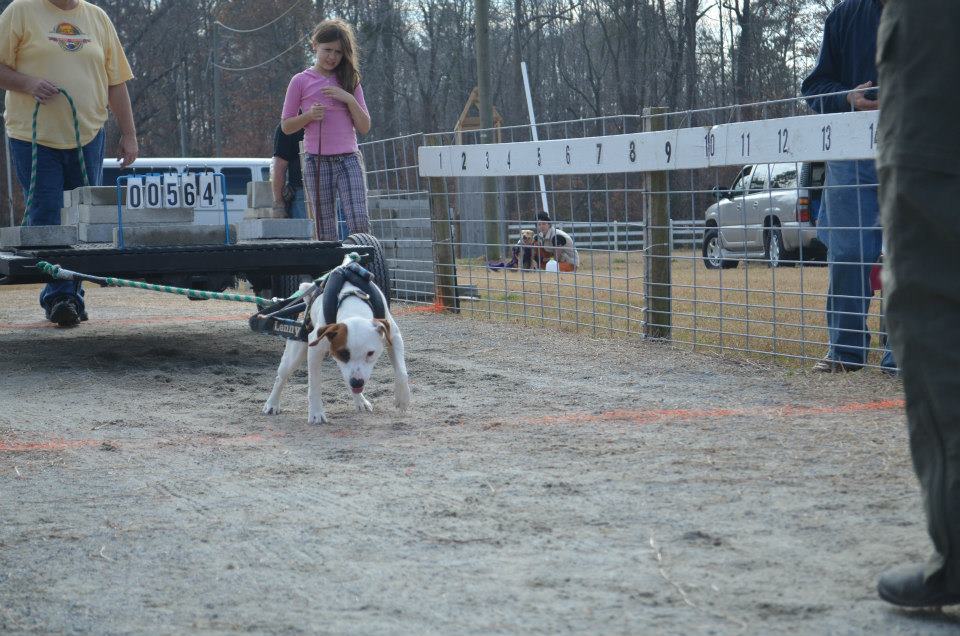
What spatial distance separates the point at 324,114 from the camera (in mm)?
8070

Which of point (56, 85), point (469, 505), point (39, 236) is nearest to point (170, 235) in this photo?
point (39, 236)

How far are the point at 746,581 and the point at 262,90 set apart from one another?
4071 centimetres

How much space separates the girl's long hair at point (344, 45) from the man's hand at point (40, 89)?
1.76 m

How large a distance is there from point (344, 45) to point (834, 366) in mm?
3940

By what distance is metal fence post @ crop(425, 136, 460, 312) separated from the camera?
10320 mm

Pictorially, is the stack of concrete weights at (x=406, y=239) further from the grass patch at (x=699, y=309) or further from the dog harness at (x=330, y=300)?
the dog harness at (x=330, y=300)

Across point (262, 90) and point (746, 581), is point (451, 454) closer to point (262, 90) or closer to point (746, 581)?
point (746, 581)

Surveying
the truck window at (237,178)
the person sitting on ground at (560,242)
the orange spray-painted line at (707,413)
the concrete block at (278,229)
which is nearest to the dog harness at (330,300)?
the orange spray-painted line at (707,413)

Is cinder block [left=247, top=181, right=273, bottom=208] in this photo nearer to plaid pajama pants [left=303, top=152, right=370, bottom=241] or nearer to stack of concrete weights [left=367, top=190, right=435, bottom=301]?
stack of concrete weights [left=367, top=190, right=435, bottom=301]

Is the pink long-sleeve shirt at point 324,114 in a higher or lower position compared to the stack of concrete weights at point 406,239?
higher

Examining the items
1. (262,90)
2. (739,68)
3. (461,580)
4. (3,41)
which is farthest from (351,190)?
(262,90)

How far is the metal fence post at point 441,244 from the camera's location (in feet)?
33.9

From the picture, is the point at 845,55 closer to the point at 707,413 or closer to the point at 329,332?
the point at 707,413

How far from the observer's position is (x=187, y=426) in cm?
515
